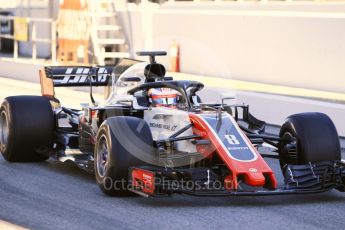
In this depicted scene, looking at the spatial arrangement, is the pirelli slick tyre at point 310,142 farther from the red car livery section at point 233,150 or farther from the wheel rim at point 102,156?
the wheel rim at point 102,156

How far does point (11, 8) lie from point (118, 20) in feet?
22.8

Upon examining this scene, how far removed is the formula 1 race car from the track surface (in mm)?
166

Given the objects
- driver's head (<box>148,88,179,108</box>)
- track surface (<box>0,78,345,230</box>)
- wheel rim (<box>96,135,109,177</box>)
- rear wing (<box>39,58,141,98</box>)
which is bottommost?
track surface (<box>0,78,345,230</box>)

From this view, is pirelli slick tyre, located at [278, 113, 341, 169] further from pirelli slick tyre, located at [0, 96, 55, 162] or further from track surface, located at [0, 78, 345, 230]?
pirelli slick tyre, located at [0, 96, 55, 162]

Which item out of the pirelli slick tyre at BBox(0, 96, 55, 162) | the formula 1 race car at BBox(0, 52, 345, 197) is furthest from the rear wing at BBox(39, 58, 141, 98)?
the pirelli slick tyre at BBox(0, 96, 55, 162)

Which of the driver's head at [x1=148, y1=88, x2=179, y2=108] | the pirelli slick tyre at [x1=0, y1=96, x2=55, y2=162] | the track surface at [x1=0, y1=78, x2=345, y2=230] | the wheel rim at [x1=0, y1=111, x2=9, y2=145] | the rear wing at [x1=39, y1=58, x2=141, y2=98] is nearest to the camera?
the track surface at [x1=0, y1=78, x2=345, y2=230]

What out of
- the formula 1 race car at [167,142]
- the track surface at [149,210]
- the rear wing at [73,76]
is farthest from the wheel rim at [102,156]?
the rear wing at [73,76]

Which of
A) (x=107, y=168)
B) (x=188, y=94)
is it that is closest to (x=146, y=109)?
(x=188, y=94)

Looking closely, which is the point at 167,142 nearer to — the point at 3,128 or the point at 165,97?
the point at 165,97

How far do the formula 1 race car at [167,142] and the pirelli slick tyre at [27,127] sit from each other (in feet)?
0.04

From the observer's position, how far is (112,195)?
29.7ft

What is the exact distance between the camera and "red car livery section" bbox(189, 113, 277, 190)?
8.70m

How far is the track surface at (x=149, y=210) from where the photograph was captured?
802cm

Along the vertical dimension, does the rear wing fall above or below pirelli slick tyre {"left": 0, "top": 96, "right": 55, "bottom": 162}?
above
